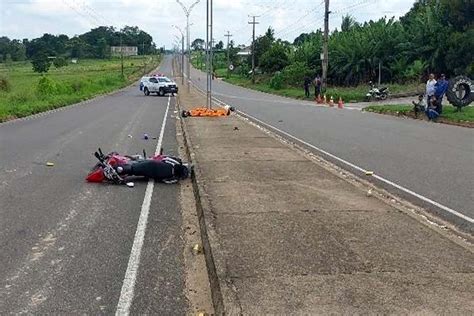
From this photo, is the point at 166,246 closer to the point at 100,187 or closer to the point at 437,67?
the point at 100,187

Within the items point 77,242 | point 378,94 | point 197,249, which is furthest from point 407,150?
point 378,94

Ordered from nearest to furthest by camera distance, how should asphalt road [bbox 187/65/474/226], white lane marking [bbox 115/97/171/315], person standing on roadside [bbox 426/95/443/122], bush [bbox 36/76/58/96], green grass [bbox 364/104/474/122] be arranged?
white lane marking [bbox 115/97/171/315]
asphalt road [bbox 187/65/474/226]
green grass [bbox 364/104/474/122]
person standing on roadside [bbox 426/95/443/122]
bush [bbox 36/76/58/96]

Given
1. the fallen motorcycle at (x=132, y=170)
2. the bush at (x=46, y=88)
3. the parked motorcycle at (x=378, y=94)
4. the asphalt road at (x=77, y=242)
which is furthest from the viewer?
the bush at (x=46, y=88)

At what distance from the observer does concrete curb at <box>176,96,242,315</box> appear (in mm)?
4578

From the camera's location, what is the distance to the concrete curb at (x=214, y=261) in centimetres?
458

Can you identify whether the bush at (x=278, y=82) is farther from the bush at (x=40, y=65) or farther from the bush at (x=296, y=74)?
the bush at (x=40, y=65)

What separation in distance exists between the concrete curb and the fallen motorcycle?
87 centimetres

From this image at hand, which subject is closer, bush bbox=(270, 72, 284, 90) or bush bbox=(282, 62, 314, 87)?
bush bbox=(282, 62, 314, 87)

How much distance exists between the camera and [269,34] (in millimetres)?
99750

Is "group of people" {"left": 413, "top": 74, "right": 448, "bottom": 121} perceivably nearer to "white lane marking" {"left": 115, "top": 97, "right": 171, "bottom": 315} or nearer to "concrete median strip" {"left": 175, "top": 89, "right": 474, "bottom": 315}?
"concrete median strip" {"left": 175, "top": 89, "right": 474, "bottom": 315}

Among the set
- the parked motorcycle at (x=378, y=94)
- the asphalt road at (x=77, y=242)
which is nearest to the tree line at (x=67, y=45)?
the parked motorcycle at (x=378, y=94)

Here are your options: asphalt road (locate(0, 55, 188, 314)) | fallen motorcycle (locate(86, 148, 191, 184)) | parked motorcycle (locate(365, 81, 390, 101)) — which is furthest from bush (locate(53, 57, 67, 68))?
fallen motorcycle (locate(86, 148, 191, 184))

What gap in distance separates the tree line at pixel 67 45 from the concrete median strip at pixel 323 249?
9255 cm

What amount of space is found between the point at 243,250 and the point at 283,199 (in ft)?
8.48
